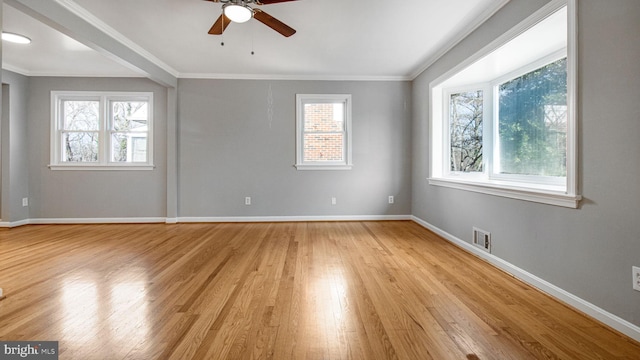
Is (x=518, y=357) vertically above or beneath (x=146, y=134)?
beneath

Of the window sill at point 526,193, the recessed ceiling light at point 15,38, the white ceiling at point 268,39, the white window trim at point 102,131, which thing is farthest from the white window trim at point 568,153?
the recessed ceiling light at point 15,38

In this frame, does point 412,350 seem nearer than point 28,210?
Yes

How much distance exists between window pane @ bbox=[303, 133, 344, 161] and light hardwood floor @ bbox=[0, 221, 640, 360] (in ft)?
6.44

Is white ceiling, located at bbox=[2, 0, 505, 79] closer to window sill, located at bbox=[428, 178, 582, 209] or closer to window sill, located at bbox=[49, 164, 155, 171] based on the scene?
window sill, located at bbox=[49, 164, 155, 171]

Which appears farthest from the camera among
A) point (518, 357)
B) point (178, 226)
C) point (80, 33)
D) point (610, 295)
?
point (178, 226)

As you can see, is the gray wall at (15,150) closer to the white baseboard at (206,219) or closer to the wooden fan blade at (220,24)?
the white baseboard at (206,219)

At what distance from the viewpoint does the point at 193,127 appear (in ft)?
16.2

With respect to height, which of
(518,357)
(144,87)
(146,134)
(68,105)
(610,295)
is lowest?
(518,357)

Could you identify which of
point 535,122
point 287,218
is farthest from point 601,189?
point 287,218

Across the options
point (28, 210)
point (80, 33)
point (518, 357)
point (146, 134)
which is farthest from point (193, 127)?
point (518, 357)

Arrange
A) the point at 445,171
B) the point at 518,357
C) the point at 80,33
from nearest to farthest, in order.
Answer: the point at 518,357 < the point at 80,33 < the point at 445,171

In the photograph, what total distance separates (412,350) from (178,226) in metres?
4.24

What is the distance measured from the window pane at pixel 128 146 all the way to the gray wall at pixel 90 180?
229mm

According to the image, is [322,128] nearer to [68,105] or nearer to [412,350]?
[412,350]
